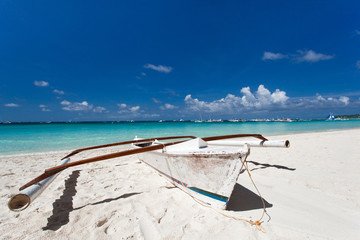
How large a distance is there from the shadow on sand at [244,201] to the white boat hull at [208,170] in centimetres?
37

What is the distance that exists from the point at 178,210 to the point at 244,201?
4.03 feet

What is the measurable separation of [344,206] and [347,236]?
0.88 meters

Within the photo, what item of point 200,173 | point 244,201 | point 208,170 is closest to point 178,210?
point 200,173

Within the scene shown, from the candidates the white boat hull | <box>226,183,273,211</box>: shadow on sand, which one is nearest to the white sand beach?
<box>226,183,273,211</box>: shadow on sand

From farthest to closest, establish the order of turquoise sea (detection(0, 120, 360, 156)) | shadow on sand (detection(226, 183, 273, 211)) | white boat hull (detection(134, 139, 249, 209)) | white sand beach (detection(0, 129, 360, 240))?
1. turquoise sea (detection(0, 120, 360, 156))
2. shadow on sand (detection(226, 183, 273, 211))
3. white boat hull (detection(134, 139, 249, 209))
4. white sand beach (detection(0, 129, 360, 240))

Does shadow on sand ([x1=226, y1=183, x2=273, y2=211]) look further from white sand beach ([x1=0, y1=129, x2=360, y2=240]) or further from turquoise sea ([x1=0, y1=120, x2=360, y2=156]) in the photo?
turquoise sea ([x1=0, y1=120, x2=360, y2=156])

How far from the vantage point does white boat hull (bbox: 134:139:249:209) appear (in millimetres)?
2109

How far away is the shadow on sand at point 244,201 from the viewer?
2.47 m

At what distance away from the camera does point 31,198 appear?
6.00ft

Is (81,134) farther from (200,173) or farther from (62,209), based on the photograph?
(200,173)

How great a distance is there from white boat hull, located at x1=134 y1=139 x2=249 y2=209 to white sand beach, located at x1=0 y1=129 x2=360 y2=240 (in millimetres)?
237

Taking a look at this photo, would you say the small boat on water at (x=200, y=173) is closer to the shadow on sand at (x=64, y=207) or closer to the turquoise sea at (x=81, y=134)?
the shadow on sand at (x=64, y=207)

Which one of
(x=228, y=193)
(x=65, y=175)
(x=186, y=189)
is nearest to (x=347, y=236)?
(x=228, y=193)

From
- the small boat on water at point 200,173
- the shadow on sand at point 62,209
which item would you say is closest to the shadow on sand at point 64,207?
the shadow on sand at point 62,209
